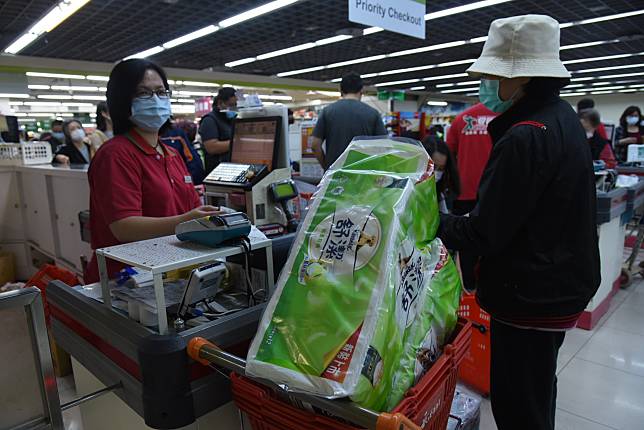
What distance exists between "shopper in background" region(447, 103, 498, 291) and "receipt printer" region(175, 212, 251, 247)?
265cm

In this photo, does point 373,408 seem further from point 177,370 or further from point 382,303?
point 177,370

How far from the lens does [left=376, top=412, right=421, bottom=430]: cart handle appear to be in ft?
2.25

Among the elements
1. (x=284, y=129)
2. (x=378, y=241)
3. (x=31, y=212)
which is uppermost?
(x=284, y=129)

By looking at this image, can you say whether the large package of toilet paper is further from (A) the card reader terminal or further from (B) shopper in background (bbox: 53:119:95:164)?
(B) shopper in background (bbox: 53:119:95:164)

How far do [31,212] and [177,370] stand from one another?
13.6 ft

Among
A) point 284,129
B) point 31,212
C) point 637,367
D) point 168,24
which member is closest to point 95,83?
point 168,24

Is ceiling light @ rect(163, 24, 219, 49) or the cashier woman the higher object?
ceiling light @ rect(163, 24, 219, 49)

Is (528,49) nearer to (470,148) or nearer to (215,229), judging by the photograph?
(215,229)

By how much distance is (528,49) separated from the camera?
4.64 ft

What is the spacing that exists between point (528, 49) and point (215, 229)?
1.12 meters

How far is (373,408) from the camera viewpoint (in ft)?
2.56

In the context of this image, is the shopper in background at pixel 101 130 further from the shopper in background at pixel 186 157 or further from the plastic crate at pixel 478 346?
the plastic crate at pixel 478 346

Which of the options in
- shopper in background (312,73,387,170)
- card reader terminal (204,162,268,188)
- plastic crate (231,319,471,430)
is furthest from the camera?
shopper in background (312,73,387,170)

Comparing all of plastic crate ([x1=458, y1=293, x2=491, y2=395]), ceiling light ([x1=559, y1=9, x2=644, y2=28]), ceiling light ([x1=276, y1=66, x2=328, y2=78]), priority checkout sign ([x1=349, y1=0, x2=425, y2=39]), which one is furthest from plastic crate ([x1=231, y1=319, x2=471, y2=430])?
ceiling light ([x1=276, y1=66, x2=328, y2=78])
